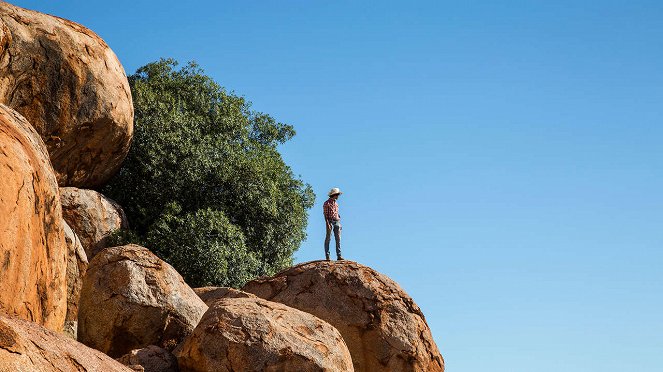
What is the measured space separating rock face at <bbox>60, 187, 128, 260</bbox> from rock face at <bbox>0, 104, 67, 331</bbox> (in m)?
14.8

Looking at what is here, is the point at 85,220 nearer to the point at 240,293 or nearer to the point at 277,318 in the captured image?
the point at 240,293

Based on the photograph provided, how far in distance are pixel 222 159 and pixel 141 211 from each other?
3537 mm

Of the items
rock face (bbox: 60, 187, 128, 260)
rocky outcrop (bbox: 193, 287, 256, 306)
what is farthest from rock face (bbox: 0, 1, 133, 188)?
rocky outcrop (bbox: 193, 287, 256, 306)

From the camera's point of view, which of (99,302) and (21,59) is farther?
(21,59)

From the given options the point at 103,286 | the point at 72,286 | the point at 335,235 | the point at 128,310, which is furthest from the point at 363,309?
the point at 72,286

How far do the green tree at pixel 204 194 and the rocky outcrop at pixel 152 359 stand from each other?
41.4ft

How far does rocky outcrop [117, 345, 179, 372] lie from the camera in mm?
18047

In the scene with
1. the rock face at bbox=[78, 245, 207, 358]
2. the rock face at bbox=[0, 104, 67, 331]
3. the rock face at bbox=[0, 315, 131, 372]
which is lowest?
the rock face at bbox=[0, 315, 131, 372]

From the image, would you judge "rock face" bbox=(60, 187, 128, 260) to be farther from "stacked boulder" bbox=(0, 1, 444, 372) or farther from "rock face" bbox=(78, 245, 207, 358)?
"rock face" bbox=(78, 245, 207, 358)

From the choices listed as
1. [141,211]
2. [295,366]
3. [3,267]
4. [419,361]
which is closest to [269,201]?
[141,211]

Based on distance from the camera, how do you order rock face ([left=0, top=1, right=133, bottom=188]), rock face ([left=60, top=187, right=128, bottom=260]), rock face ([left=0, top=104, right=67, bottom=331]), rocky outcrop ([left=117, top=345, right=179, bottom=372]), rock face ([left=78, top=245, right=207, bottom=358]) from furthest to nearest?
rock face ([left=60, top=187, right=128, bottom=260])
rock face ([left=0, top=1, right=133, bottom=188])
rock face ([left=78, top=245, right=207, bottom=358])
rocky outcrop ([left=117, top=345, right=179, bottom=372])
rock face ([left=0, top=104, right=67, bottom=331])

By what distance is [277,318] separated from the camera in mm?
18375

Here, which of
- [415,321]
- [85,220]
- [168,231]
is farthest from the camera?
[168,231]

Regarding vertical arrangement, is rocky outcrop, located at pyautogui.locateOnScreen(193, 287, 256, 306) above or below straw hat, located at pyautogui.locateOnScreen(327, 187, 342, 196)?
below
